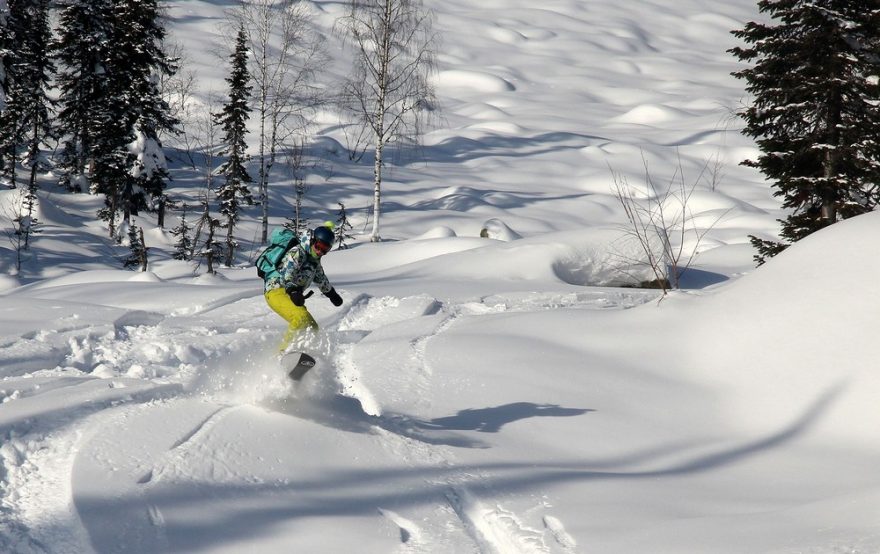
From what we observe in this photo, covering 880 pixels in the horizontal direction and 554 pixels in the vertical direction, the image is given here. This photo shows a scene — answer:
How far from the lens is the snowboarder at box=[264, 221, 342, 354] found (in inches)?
243

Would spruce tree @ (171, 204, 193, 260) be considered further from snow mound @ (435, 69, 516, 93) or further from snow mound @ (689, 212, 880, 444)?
snow mound @ (435, 69, 516, 93)

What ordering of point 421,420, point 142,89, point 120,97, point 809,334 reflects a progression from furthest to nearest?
1. point 142,89
2. point 120,97
3. point 809,334
4. point 421,420

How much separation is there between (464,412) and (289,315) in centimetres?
171

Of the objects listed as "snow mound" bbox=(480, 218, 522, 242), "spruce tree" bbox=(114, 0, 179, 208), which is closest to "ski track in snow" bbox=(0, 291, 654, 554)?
"snow mound" bbox=(480, 218, 522, 242)

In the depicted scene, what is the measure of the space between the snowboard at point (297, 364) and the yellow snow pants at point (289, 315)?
44 centimetres

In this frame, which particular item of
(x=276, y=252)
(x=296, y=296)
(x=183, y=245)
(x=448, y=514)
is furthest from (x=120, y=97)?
(x=448, y=514)

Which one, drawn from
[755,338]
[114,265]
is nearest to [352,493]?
[755,338]

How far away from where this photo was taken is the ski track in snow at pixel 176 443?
3.78 meters

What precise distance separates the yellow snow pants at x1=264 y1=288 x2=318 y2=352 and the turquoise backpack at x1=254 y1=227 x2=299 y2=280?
0.57ft

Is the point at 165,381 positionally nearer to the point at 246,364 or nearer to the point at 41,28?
the point at 246,364

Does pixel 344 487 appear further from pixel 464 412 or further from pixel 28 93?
pixel 28 93

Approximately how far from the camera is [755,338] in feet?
23.3

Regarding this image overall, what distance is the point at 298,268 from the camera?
6.29 meters

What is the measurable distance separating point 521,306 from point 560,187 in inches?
1079
